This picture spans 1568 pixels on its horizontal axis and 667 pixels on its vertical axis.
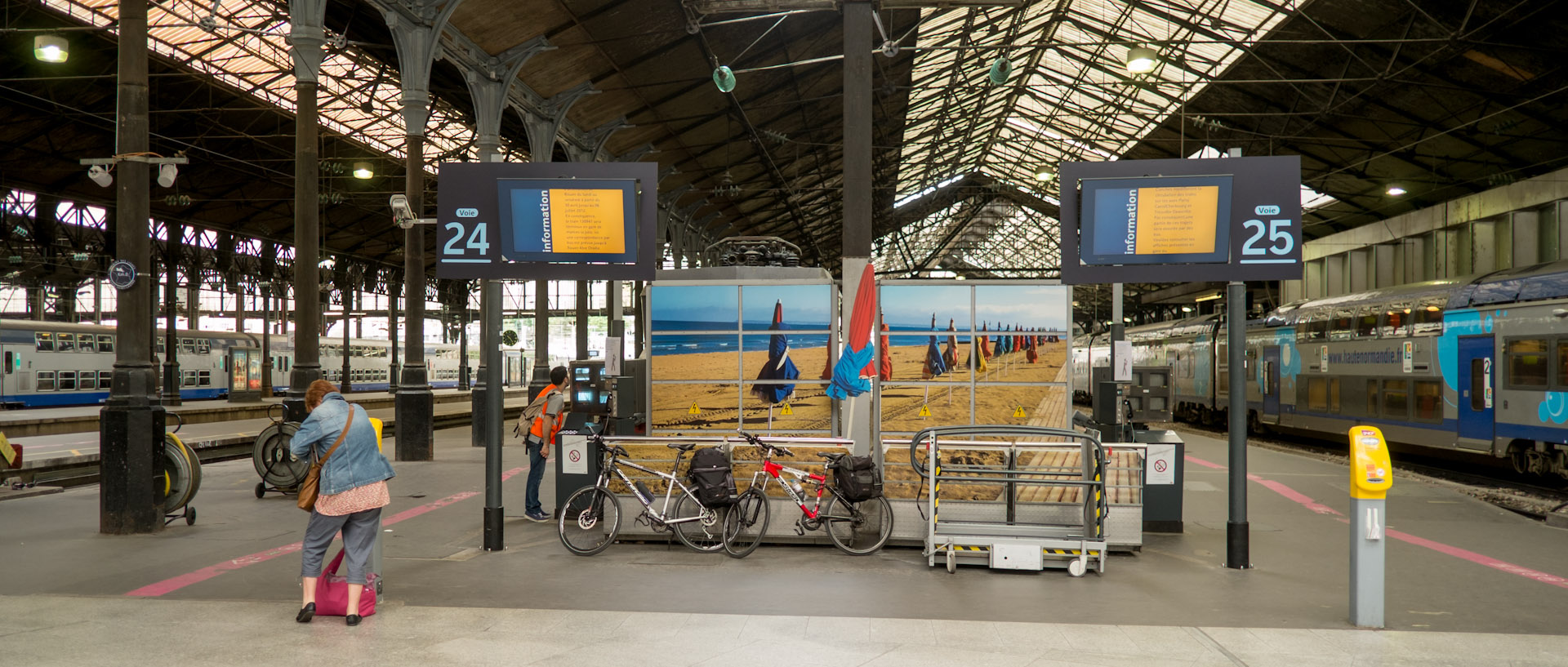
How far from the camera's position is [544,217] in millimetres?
9508

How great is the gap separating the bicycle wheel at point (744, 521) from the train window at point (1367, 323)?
17.0 meters

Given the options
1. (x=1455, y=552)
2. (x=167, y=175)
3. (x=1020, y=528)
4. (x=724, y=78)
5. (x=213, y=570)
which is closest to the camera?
(x=213, y=570)

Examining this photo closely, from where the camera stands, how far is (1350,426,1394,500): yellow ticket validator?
6941 millimetres

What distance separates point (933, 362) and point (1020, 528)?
3.30m

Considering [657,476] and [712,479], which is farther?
[657,476]

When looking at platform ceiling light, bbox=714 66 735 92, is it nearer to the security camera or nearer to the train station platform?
the security camera

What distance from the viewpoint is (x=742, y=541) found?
977 cm

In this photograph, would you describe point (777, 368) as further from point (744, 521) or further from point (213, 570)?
point (213, 570)

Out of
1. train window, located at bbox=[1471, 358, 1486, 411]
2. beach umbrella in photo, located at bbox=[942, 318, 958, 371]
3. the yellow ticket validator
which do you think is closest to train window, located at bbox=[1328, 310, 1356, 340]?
train window, located at bbox=[1471, 358, 1486, 411]

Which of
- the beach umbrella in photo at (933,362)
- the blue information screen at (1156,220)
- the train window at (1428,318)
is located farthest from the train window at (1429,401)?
the blue information screen at (1156,220)

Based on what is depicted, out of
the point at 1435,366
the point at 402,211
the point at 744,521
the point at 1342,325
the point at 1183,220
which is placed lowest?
the point at 744,521

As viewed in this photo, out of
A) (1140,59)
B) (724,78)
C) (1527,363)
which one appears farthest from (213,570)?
(1527,363)

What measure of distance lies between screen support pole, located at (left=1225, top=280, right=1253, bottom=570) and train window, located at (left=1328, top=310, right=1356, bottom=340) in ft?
50.1

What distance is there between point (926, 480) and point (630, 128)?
20229 mm
